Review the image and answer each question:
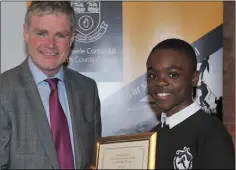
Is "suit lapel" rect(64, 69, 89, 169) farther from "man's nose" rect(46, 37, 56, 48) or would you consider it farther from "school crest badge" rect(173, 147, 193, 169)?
"school crest badge" rect(173, 147, 193, 169)

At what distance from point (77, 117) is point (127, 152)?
0.40 m

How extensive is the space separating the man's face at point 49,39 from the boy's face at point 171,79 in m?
0.41

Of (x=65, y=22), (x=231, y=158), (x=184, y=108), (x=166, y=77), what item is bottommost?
(x=231, y=158)

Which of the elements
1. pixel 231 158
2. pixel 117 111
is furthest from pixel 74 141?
pixel 231 158

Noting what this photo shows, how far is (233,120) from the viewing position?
7.45ft

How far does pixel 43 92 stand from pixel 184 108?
1.99 ft

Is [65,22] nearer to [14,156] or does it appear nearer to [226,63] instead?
[14,156]

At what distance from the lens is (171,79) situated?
151 cm

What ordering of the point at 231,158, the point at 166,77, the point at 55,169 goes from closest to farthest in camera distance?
the point at 231,158 < the point at 166,77 < the point at 55,169

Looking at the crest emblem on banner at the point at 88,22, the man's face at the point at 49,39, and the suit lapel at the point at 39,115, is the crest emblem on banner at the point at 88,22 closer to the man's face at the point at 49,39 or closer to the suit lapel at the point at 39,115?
the man's face at the point at 49,39

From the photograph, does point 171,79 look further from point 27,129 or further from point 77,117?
point 27,129

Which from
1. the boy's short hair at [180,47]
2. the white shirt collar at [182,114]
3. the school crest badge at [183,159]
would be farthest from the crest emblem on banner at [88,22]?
the school crest badge at [183,159]

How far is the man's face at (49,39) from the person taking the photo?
1754 mm

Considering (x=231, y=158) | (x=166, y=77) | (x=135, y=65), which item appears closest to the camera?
(x=231, y=158)
